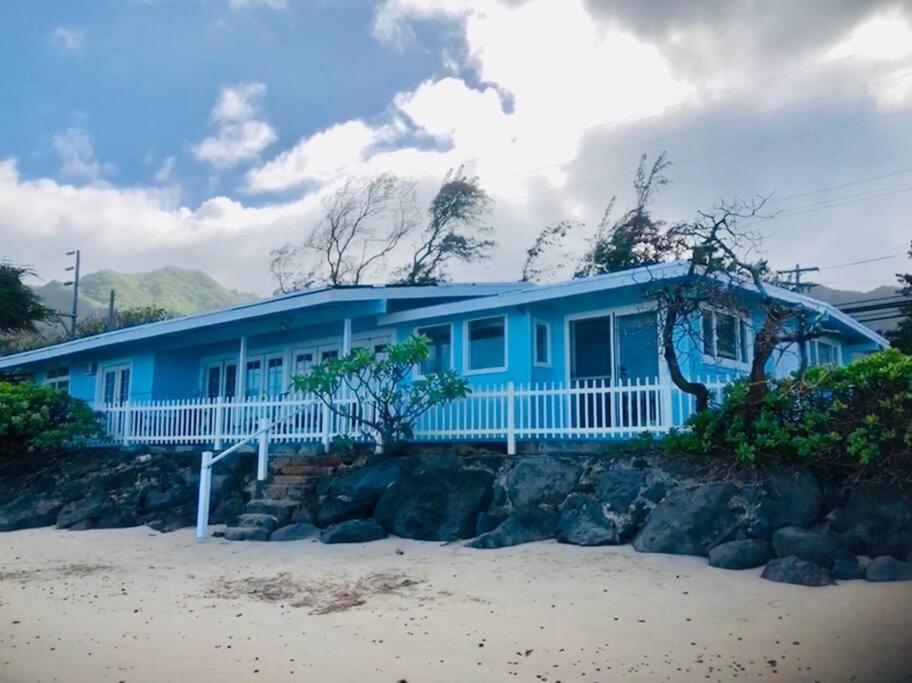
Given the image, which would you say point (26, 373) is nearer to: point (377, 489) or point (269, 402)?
point (269, 402)

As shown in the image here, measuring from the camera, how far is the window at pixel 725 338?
12.8m

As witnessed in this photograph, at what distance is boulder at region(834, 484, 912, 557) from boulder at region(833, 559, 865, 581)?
506 mm

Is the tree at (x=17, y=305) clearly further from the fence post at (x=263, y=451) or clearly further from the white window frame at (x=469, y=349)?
the white window frame at (x=469, y=349)

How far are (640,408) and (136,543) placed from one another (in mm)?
7548

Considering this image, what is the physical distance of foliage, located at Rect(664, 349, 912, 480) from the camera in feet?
27.1

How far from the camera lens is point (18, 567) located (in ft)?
34.5

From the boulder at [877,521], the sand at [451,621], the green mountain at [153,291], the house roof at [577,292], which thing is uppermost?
the green mountain at [153,291]

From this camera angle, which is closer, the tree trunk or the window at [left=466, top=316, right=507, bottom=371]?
the tree trunk

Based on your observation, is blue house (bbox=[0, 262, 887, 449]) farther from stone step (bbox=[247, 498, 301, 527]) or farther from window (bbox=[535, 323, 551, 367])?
stone step (bbox=[247, 498, 301, 527])

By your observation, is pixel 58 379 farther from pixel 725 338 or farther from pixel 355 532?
pixel 725 338

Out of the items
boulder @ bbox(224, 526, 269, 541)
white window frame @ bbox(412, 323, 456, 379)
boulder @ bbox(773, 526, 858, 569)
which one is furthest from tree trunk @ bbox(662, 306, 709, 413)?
boulder @ bbox(224, 526, 269, 541)

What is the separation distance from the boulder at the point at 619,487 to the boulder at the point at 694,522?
0.56 metres

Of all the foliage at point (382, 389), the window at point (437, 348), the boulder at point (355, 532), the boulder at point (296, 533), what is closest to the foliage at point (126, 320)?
the window at point (437, 348)

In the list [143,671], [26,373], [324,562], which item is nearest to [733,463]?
[324,562]
